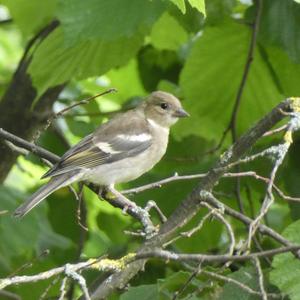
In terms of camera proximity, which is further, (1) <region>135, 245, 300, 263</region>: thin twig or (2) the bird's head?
(2) the bird's head

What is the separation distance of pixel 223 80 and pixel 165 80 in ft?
4.08

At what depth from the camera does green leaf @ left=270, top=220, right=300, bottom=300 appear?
13.4ft

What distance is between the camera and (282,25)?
19.4ft

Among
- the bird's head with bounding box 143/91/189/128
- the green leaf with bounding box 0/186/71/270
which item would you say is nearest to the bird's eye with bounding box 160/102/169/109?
the bird's head with bounding box 143/91/189/128

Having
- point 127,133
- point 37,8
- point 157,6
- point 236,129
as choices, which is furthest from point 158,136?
point 157,6

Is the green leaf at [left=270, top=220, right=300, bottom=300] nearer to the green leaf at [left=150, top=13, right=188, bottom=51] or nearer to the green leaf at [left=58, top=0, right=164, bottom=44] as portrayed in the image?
the green leaf at [left=58, top=0, right=164, bottom=44]

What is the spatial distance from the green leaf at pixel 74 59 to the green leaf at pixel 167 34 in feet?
2.13

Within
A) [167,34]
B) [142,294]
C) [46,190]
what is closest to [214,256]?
[142,294]

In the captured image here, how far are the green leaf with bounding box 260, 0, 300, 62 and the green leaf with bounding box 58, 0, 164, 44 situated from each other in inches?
36.9

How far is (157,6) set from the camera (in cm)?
535

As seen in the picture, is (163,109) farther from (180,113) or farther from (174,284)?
(174,284)

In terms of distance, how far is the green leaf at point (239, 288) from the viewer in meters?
4.09

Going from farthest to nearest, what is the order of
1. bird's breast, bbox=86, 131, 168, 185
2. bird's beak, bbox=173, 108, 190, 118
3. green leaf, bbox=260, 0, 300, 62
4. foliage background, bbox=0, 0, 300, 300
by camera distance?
bird's beak, bbox=173, 108, 190, 118 < bird's breast, bbox=86, 131, 168, 185 < green leaf, bbox=260, 0, 300, 62 < foliage background, bbox=0, 0, 300, 300

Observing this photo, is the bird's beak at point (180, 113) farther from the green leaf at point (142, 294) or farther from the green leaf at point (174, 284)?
the green leaf at point (142, 294)
